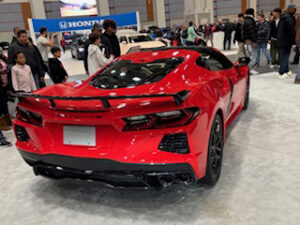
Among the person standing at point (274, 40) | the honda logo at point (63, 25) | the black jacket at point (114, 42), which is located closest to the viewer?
the black jacket at point (114, 42)

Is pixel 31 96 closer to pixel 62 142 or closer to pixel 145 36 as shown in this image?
pixel 62 142

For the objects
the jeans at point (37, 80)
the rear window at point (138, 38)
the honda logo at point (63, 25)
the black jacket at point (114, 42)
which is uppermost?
the honda logo at point (63, 25)

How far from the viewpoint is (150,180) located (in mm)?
1899

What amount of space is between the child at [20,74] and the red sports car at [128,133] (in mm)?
2470

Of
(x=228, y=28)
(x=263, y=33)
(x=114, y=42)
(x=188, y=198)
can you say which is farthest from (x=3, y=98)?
(x=228, y=28)

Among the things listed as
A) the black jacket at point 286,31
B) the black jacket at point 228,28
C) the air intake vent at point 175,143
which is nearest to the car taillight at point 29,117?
the air intake vent at point 175,143

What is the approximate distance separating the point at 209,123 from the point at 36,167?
1428mm

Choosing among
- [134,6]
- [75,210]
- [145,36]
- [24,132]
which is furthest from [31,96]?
[134,6]

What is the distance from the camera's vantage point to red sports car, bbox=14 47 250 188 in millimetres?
1837

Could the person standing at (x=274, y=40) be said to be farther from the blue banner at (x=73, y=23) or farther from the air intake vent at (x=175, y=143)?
the blue banner at (x=73, y=23)

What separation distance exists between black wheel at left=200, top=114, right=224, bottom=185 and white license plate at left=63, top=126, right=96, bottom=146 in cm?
90

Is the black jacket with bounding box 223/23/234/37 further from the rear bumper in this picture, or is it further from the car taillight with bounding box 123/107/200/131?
the rear bumper

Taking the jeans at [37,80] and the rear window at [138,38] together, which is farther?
the rear window at [138,38]

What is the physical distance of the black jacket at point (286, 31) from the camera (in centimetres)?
634
